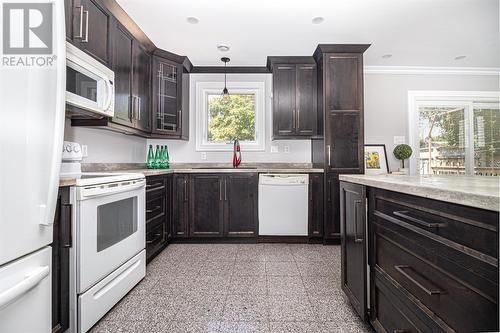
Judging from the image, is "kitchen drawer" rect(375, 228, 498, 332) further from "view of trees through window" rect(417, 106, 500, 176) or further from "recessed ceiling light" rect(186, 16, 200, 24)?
"view of trees through window" rect(417, 106, 500, 176)

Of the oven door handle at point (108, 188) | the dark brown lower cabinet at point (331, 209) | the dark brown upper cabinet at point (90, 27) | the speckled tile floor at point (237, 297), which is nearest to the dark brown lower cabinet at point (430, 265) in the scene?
the speckled tile floor at point (237, 297)

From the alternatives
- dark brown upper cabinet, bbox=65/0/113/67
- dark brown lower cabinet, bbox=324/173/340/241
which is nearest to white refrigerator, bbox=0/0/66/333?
dark brown upper cabinet, bbox=65/0/113/67

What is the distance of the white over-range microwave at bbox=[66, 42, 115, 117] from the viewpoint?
1.65 metres

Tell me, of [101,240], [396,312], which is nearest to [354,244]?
[396,312]

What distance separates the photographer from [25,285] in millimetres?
931

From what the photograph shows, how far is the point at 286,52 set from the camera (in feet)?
11.1

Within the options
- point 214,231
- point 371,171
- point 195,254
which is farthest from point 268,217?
point 371,171

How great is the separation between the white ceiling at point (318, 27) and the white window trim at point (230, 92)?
0.38 m

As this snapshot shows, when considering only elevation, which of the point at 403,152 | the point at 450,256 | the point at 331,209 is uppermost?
the point at 403,152

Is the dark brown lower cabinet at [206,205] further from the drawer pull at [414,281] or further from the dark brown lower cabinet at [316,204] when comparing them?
the drawer pull at [414,281]

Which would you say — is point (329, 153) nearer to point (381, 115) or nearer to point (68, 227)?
point (381, 115)

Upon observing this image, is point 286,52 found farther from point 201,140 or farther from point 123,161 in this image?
point 123,161

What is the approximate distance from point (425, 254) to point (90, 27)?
8.39 ft

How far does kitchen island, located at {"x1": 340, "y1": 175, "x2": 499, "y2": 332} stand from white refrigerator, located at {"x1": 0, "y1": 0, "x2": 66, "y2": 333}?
141 cm
